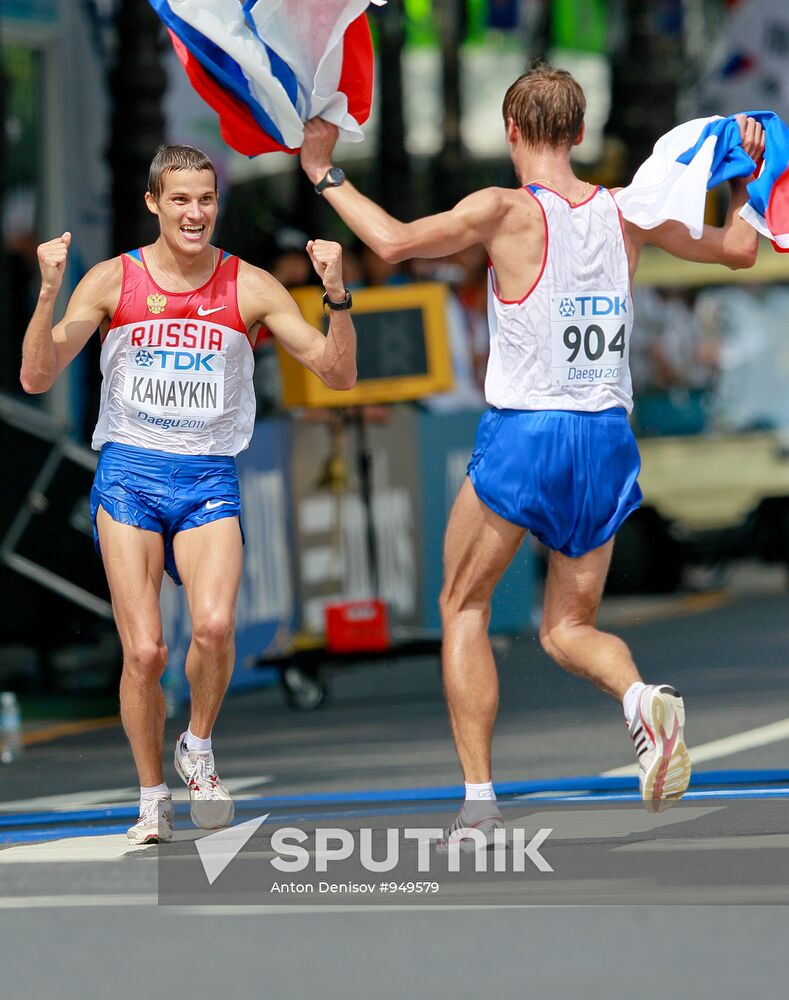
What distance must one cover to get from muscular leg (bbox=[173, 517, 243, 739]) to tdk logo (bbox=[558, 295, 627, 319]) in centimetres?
126

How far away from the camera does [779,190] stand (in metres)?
7.89

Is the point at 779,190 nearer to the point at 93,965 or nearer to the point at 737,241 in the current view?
the point at 737,241

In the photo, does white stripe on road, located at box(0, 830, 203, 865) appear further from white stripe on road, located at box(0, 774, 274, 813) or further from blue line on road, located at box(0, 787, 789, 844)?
white stripe on road, located at box(0, 774, 274, 813)

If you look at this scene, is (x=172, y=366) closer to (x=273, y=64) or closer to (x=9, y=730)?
(x=273, y=64)

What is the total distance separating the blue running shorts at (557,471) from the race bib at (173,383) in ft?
2.82

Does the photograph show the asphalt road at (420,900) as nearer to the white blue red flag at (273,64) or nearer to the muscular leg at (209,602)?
the muscular leg at (209,602)

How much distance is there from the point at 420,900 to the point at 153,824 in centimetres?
126

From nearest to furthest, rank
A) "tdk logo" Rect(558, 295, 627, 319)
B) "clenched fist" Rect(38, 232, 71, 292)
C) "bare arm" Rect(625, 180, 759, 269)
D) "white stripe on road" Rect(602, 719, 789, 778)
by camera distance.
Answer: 1. "clenched fist" Rect(38, 232, 71, 292)
2. "tdk logo" Rect(558, 295, 627, 319)
3. "bare arm" Rect(625, 180, 759, 269)
4. "white stripe on road" Rect(602, 719, 789, 778)

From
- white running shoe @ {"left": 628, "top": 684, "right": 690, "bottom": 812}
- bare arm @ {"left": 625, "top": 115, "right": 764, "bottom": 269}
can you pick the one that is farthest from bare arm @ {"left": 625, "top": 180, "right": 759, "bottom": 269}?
white running shoe @ {"left": 628, "top": 684, "right": 690, "bottom": 812}

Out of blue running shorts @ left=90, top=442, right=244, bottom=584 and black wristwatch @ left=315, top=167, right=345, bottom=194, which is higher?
black wristwatch @ left=315, top=167, right=345, bottom=194

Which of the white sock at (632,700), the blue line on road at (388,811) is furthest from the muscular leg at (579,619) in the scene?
the blue line on road at (388,811)

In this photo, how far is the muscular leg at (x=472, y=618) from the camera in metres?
7.51

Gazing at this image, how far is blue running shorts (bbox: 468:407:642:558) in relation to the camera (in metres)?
7.46

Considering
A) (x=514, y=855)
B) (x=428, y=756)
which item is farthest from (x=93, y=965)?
(x=428, y=756)
